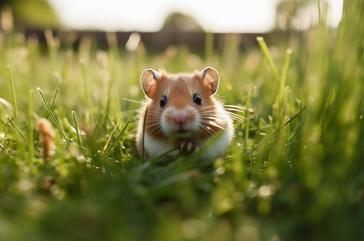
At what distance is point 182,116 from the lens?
349cm

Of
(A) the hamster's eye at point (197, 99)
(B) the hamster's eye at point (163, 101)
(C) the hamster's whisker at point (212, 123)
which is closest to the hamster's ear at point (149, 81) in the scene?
(B) the hamster's eye at point (163, 101)

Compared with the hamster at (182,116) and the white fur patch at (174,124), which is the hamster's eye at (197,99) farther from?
the white fur patch at (174,124)

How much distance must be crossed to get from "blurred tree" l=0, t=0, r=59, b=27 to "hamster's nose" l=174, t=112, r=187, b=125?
2146 centimetres

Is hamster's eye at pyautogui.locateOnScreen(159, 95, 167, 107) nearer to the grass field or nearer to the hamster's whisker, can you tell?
the hamster's whisker

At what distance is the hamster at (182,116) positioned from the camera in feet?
11.5

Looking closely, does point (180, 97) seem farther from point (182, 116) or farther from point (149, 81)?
point (149, 81)

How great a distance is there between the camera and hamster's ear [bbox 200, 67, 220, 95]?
13.3ft

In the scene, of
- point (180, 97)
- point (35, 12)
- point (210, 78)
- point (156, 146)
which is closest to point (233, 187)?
point (156, 146)

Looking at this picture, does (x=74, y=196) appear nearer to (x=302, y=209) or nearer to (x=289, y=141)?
(x=302, y=209)

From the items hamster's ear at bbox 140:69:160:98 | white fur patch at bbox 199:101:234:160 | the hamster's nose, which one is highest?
hamster's ear at bbox 140:69:160:98

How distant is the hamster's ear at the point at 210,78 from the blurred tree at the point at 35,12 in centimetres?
2093

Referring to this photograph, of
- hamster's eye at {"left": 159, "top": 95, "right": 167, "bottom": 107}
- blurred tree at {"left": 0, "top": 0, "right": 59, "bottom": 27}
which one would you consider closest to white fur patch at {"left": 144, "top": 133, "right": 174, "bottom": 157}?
hamster's eye at {"left": 159, "top": 95, "right": 167, "bottom": 107}

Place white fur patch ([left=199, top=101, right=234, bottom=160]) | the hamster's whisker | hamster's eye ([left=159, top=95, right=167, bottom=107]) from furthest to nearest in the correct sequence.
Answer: hamster's eye ([left=159, top=95, right=167, bottom=107])
the hamster's whisker
white fur patch ([left=199, top=101, right=234, bottom=160])

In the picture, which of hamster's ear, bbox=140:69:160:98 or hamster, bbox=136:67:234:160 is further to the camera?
hamster's ear, bbox=140:69:160:98
